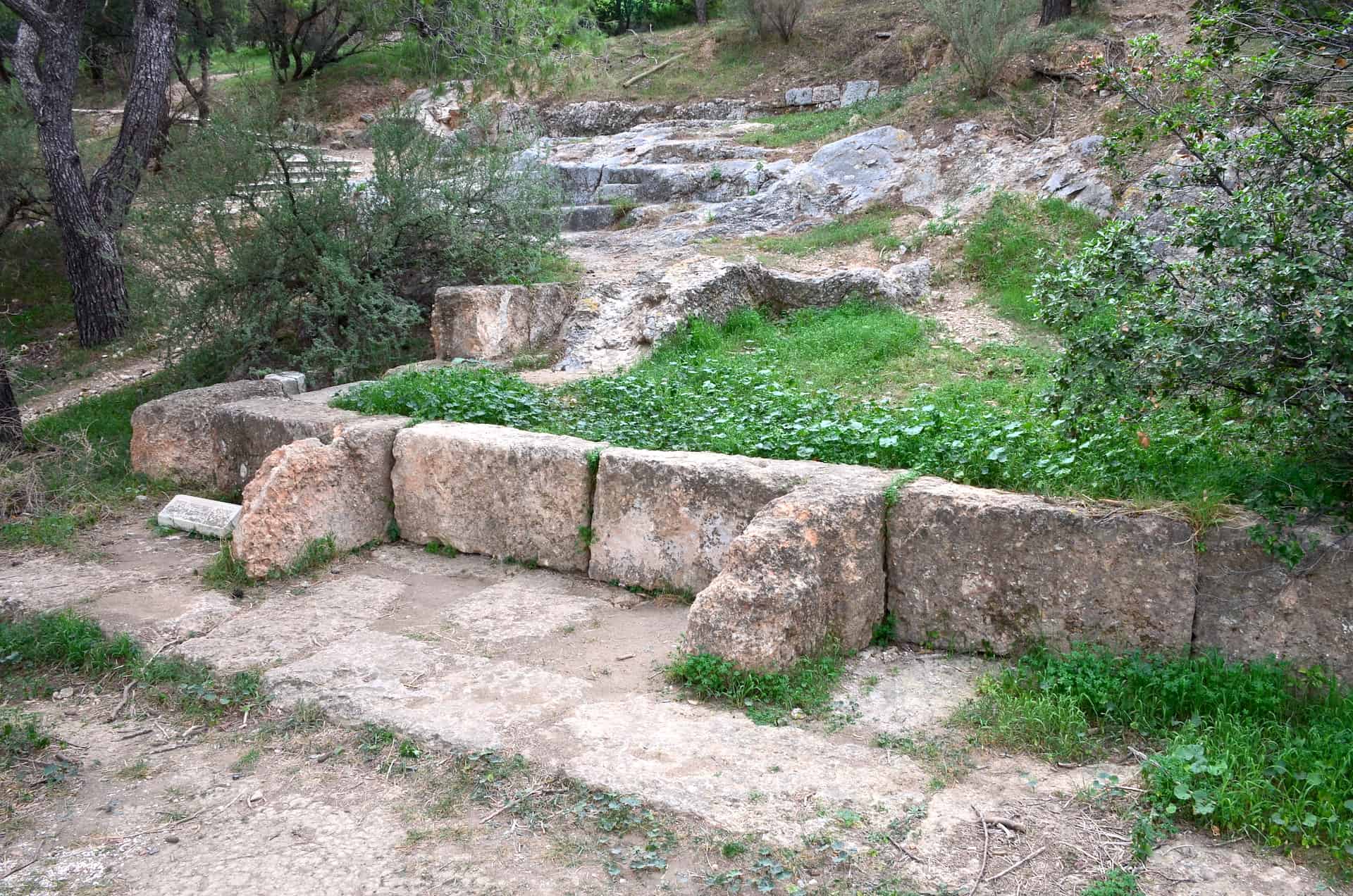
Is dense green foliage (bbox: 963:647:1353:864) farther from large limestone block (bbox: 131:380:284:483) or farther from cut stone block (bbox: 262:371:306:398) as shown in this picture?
cut stone block (bbox: 262:371:306:398)

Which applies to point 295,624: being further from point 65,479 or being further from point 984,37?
point 984,37

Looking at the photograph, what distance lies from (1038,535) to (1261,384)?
3.28 feet

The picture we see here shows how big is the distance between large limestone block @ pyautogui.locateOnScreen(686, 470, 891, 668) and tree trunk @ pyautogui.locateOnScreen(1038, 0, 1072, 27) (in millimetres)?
11295

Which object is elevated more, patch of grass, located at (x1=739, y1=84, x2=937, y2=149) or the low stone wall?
patch of grass, located at (x1=739, y1=84, x2=937, y2=149)

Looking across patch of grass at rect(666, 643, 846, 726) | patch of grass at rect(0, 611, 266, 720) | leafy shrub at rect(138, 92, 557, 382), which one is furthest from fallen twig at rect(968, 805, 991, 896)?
leafy shrub at rect(138, 92, 557, 382)

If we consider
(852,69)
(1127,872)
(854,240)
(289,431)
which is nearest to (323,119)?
(852,69)

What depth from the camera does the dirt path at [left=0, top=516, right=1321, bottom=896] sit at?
310cm

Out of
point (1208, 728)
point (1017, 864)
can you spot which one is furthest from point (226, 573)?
point (1208, 728)

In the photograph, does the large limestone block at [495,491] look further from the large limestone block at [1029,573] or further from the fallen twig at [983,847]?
the fallen twig at [983,847]

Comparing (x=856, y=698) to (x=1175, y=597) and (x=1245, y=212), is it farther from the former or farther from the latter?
(x=1245, y=212)

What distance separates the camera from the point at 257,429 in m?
6.57

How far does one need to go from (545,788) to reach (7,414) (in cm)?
685

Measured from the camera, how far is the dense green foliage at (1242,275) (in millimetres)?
3662

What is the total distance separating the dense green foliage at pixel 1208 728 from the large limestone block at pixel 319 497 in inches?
146
